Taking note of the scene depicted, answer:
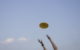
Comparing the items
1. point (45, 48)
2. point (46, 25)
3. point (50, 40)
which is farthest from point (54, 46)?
point (45, 48)

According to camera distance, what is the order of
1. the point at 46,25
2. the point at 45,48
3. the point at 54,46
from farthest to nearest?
the point at 45,48 → the point at 46,25 → the point at 54,46

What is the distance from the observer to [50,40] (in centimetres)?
950

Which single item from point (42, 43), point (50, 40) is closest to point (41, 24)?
point (42, 43)

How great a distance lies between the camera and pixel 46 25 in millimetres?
12070

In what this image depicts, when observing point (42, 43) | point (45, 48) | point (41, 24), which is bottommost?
point (45, 48)

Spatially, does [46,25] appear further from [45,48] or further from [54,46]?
[54,46]

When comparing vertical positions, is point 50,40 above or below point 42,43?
above

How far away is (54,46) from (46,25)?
130 inches

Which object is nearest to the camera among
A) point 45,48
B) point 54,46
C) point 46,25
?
point 54,46

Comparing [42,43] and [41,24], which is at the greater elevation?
[41,24]

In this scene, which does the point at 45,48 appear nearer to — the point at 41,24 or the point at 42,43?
the point at 42,43

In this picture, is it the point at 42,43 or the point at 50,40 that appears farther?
the point at 42,43

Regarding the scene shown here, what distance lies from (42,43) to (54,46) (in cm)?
342

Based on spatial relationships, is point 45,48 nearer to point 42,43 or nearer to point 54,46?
point 42,43
